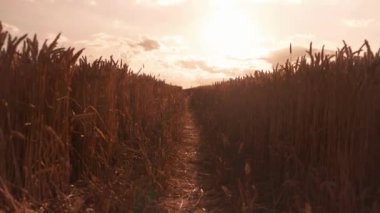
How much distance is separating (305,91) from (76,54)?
1.78m

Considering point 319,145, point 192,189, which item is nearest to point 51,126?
point 192,189

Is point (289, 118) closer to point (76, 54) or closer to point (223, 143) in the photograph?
point (223, 143)

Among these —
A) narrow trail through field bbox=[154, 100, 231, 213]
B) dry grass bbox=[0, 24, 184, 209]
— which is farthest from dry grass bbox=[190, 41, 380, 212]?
dry grass bbox=[0, 24, 184, 209]

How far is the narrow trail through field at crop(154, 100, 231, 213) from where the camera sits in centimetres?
332

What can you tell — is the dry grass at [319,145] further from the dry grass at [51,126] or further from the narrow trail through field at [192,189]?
the dry grass at [51,126]

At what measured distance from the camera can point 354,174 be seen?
297 centimetres

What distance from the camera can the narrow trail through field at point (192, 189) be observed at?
332 centimetres

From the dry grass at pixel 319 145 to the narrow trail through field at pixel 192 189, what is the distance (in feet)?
0.51

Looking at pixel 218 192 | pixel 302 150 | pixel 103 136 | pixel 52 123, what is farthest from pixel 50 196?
pixel 302 150

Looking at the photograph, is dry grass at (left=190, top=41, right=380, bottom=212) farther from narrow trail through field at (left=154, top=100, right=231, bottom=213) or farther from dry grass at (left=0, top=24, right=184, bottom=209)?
dry grass at (left=0, top=24, right=184, bottom=209)

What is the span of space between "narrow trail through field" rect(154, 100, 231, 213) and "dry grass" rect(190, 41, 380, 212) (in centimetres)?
15

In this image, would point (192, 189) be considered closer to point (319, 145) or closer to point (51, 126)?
point (319, 145)

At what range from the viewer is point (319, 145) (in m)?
3.35

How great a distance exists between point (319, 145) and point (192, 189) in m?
1.12
